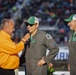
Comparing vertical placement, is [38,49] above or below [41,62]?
above

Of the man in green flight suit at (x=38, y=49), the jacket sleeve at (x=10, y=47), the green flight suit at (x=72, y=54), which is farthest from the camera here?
the green flight suit at (x=72, y=54)

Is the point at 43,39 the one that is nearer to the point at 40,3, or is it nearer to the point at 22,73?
Answer: the point at 22,73

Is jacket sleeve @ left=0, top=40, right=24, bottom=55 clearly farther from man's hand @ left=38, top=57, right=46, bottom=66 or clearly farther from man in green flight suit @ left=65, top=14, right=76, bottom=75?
man in green flight suit @ left=65, top=14, right=76, bottom=75

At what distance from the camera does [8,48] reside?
14.9 ft

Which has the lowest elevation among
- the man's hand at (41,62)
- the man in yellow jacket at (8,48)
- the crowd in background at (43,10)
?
the man's hand at (41,62)

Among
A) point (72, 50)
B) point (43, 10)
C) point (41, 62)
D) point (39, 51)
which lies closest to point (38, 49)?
point (39, 51)

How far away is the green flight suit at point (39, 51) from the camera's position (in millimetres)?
4633

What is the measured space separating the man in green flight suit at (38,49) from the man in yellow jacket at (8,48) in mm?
168

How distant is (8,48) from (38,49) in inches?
17.0

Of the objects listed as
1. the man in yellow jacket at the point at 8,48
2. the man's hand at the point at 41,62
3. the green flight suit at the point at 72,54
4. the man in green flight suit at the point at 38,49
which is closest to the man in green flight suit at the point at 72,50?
the green flight suit at the point at 72,54

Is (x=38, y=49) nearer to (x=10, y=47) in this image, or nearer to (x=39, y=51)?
(x=39, y=51)

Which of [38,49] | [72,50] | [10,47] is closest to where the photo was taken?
[10,47]

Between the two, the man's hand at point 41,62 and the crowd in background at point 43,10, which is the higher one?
the crowd in background at point 43,10

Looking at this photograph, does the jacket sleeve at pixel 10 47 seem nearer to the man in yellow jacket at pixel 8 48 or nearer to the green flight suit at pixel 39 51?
the man in yellow jacket at pixel 8 48
